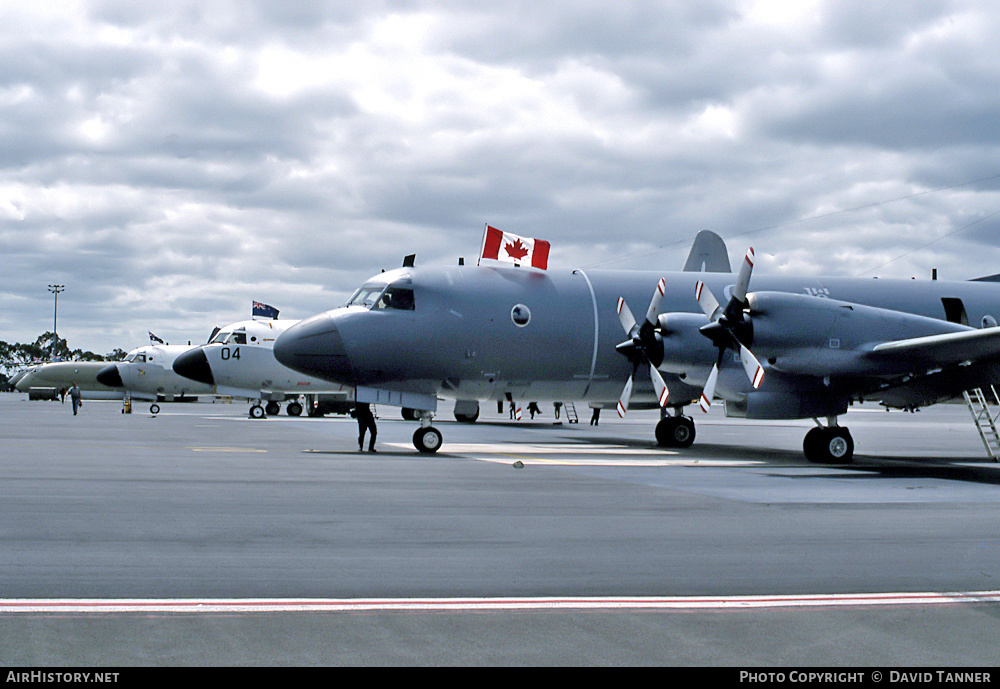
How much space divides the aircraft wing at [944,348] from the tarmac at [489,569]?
3.72 meters

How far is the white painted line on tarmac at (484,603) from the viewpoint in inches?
268

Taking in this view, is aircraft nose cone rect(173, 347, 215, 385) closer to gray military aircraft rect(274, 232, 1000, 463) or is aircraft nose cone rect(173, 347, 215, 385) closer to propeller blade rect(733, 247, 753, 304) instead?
gray military aircraft rect(274, 232, 1000, 463)

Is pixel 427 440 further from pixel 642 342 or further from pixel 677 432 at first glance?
pixel 677 432

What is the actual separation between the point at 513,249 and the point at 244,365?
20051 mm

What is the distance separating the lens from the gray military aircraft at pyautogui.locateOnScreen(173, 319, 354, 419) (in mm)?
47938

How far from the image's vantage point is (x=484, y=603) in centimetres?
721

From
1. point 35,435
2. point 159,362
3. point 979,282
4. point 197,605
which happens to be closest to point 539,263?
point 979,282

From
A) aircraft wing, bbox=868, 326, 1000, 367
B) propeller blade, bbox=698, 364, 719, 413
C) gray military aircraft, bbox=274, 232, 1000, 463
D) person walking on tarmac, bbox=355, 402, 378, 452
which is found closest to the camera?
aircraft wing, bbox=868, 326, 1000, 367

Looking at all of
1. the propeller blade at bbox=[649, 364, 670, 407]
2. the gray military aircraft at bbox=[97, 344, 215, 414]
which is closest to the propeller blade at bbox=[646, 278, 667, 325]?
the propeller blade at bbox=[649, 364, 670, 407]

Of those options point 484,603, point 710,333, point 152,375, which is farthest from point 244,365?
point 484,603

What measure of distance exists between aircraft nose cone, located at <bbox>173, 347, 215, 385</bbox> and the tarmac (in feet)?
100

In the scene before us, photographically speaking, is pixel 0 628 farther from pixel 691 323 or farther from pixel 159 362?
pixel 159 362

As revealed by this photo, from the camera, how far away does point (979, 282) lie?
99.7 feet

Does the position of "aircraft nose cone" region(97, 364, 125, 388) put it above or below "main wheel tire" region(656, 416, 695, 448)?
above
